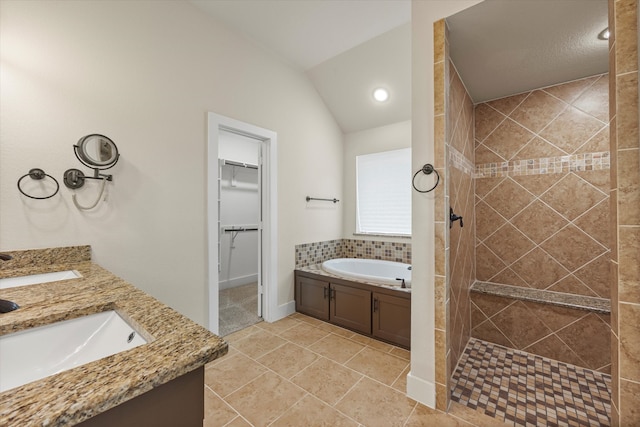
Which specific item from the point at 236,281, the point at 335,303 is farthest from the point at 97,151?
the point at 236,281

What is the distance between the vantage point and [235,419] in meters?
1.59

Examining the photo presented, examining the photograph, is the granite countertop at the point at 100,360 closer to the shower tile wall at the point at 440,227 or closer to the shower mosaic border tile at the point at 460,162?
the shower tile wall at the point at 440,227

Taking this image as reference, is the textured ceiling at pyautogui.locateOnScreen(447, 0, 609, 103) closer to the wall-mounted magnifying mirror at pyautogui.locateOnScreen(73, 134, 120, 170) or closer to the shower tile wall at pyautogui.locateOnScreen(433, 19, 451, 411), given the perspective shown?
the shower tile wall at pyautogui.locateOnScreen(433, 19, 451, 411)

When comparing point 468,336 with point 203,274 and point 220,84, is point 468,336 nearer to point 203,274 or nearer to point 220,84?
point 203,274

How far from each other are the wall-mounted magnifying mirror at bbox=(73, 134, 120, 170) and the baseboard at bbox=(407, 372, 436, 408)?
2.48 meters

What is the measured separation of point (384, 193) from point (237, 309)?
244 cm

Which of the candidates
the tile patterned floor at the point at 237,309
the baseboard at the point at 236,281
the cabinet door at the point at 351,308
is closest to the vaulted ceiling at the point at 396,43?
the cabinet door at the point at 351,308

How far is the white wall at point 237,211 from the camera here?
4.28m

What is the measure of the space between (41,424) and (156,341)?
271 millimetres

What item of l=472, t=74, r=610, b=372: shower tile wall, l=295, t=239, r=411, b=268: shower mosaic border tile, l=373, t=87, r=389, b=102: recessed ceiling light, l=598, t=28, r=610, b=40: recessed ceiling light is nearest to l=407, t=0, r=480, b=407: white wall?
l=598, t=28, r=610, b=40: recessed ceiling light

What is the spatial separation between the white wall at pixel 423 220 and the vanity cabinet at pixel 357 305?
26.0 inches

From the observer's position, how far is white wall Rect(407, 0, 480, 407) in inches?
66.0

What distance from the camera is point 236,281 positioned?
446 centimetres

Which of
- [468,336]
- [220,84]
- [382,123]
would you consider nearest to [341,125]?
[382,123]
